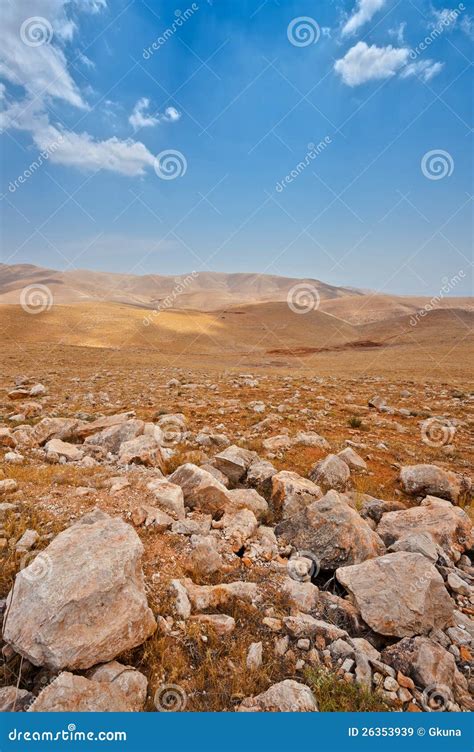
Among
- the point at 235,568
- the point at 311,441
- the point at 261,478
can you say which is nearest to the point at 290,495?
the point at 261,478

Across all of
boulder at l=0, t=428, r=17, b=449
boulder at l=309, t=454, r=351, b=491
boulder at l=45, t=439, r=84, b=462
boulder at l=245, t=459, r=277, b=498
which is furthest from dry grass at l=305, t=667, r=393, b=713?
boulder at l=0, t=428, r=17, b=449

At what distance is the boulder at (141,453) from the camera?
21.2 ft

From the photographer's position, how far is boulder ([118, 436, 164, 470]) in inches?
254

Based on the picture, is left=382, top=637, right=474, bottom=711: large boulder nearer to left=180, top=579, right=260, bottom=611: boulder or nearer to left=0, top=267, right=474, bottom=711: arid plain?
left=0, top=267, right=474, bottom=711: arid plain

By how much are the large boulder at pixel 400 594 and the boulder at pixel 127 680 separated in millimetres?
2066

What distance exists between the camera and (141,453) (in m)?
6.48

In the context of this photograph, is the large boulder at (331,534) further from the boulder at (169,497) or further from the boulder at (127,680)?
the boulder at (127,680)

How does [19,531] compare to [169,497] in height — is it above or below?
below

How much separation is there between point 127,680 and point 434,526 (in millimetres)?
4240

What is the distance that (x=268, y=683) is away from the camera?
9.53ft

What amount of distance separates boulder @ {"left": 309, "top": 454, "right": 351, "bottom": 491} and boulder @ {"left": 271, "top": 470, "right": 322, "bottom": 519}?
2.56 feet

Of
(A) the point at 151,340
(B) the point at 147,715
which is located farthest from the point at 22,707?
(A) the point at 151,340

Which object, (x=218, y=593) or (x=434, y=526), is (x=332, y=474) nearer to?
(x=434, y=526)

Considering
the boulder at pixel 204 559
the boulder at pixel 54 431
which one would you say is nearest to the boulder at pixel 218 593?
the boulder at pixel 204 559
